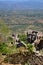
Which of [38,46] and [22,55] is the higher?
[22,55]

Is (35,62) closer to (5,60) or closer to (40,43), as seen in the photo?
(5,60)

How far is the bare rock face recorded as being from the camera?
9.18 metres

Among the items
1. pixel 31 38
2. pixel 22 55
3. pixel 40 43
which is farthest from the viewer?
pixel 31 38

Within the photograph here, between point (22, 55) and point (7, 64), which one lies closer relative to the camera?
point (7, 64)

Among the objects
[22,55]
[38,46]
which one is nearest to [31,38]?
[38,46]

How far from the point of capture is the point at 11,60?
9.34m

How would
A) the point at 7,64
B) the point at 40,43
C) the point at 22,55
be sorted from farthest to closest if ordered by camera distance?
the point at 40,43, the point at 22,55, the point at 7,64

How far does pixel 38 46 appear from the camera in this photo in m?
22.3

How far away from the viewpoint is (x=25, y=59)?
931cm

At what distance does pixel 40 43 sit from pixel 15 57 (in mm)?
12647

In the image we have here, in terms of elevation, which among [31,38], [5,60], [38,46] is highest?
[5,60]

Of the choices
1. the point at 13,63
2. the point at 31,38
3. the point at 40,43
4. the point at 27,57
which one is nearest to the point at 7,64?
the point at 13,63

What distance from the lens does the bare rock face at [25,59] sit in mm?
9176

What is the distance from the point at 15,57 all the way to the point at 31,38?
18032 millimetres
